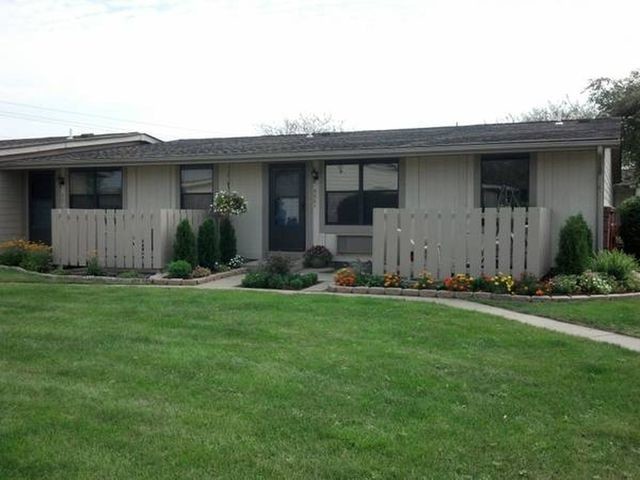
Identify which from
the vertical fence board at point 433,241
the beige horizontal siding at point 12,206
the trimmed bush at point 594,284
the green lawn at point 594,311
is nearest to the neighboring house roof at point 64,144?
the beige horizontal siding at point 12,206

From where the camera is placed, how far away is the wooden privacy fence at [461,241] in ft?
34.2

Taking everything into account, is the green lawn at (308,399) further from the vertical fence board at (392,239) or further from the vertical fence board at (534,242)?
the vertical fence board at (392,239)

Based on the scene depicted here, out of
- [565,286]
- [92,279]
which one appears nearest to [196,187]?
[92,279]

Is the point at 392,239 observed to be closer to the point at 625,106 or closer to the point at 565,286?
the point at 565,286

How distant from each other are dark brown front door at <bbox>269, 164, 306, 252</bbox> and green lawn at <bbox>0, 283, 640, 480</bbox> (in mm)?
6933

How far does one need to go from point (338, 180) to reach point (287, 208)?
134 cm

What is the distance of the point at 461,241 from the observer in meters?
10.7

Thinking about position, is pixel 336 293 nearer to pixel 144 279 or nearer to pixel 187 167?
pixel 144 279

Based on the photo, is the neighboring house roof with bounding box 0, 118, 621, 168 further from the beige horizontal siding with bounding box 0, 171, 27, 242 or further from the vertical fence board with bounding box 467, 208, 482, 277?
the vertical fence board with bounding box 467, 208, 482, 277

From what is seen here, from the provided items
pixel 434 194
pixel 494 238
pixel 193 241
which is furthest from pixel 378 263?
pixel 193 241

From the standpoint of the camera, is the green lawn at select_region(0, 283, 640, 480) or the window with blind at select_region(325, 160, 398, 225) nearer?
the green lawn at select_region(0, 283, 640, 480)

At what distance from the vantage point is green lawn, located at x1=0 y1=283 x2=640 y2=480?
3.50m

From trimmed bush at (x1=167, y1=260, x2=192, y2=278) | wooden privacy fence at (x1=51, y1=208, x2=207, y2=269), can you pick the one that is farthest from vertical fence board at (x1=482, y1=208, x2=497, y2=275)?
wooden privacy fence at (x1=51, y1=208, x2=207, y2=269)

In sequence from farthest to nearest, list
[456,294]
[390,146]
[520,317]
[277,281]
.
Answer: [390,146]
[277,281]
[456,294]
[520,317]
